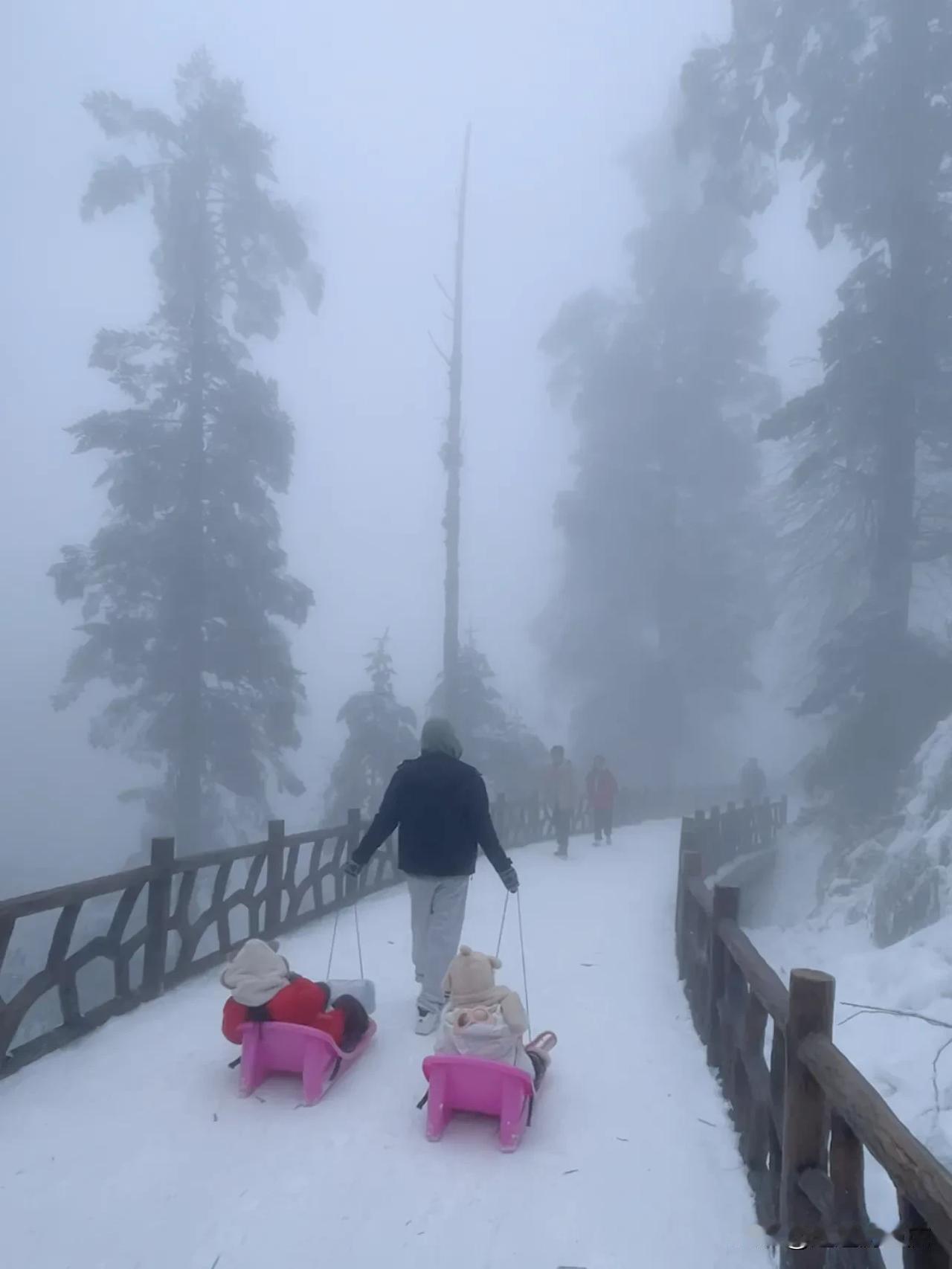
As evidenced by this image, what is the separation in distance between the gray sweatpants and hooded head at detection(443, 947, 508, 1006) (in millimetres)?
1392

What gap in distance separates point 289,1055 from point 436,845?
1.59 metres

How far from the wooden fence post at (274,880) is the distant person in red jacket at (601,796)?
9896 millimetres

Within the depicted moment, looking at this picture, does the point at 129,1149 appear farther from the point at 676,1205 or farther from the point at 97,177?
the point at 97,177

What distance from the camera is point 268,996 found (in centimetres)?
551

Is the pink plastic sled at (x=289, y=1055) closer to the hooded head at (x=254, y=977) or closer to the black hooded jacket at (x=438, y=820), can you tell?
the hooded head at (x=254, y=977)

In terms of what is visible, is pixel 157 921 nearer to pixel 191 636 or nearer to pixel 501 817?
pixel 191 636

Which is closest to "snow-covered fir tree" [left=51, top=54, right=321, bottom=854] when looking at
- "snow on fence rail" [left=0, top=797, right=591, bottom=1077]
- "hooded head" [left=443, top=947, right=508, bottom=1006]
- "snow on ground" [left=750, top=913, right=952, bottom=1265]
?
"snow on fence rail" [left=0, top=797, right=591, bottom=1077]

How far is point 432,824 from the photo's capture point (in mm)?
6668

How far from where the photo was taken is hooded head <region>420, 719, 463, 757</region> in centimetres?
691

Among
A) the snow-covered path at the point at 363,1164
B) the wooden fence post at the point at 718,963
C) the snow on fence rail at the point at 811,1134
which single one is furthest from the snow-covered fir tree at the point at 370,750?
the snow on fence rail at the point at 811,1134

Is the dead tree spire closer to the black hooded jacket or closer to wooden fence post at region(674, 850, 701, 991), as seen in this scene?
wooden fence post at region(674, 850, 701, 991)

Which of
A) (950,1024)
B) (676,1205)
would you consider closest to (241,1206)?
(676,1205)

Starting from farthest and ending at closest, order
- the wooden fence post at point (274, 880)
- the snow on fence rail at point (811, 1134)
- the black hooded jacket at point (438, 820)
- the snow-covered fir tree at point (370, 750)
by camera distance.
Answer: the snow-covered fir tree at point (370, 750) → the wooden fence post at point (274, 880) → the black hooded jacket at point (438, 820) → the snow on fence rail at point (811, 1134)

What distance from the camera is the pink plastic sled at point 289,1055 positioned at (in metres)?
5.51
